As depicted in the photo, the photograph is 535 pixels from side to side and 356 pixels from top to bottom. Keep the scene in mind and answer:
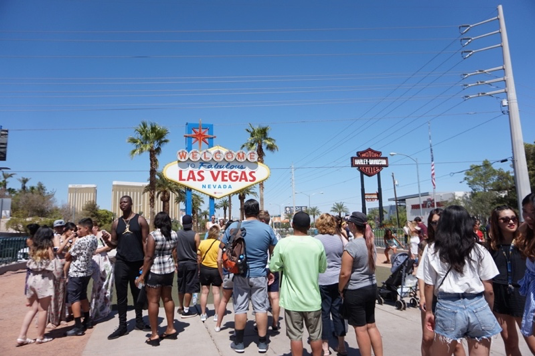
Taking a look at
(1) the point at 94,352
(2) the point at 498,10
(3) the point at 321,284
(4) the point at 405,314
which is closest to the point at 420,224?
(4) the point at 405,314

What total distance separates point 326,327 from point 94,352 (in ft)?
10.5

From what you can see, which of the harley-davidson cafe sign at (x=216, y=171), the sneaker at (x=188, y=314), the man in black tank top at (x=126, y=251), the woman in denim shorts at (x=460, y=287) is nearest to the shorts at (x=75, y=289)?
the man in black tank top at (x=126, y=251)

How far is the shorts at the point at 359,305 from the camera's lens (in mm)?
3842

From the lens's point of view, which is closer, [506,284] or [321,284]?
[506,284]

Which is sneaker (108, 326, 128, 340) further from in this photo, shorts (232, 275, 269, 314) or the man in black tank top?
shorts (232, 275, 269, 314)

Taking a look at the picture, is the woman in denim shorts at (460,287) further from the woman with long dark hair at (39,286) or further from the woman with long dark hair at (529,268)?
the woman with long dark hair at (39,286)

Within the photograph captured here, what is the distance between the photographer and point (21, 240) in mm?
17266

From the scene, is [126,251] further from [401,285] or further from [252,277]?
[401,285]

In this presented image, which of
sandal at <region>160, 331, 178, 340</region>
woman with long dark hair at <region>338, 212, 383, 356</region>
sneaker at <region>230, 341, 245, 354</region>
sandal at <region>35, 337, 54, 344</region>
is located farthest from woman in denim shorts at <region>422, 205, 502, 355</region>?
sandal at <region>35, 337, 54, 344</region>

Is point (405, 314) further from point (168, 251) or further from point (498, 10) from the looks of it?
point (498, 10)

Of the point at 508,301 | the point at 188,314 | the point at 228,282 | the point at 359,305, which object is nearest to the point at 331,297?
the point at 359,305

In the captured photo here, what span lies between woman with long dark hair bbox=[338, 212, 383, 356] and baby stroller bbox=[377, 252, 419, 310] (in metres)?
3.52

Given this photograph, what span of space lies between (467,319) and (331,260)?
2083 mm

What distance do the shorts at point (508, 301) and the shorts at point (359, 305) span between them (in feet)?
4.07
